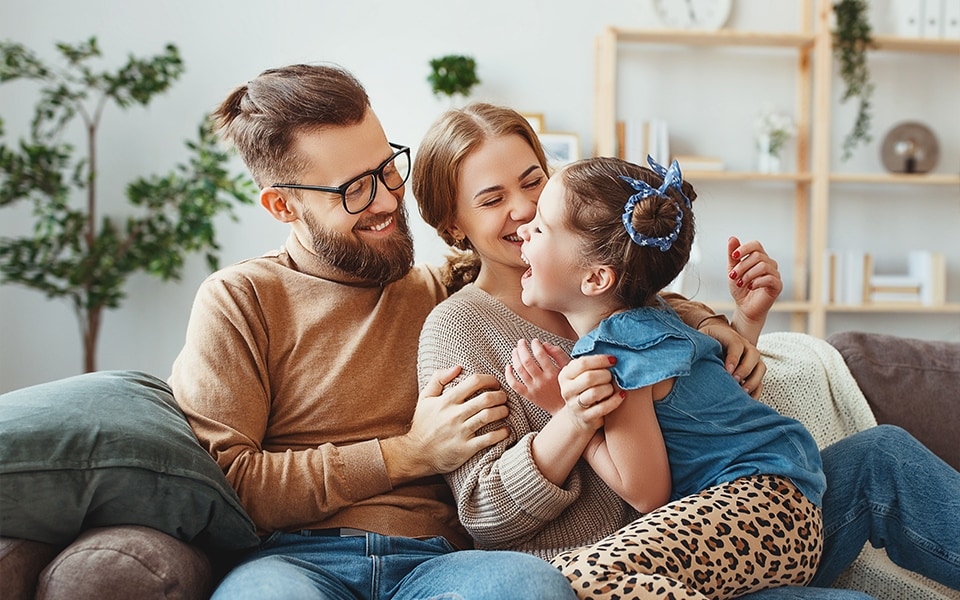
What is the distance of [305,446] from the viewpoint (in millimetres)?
1583

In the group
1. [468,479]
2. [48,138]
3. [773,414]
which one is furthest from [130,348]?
Answer: [773,414]

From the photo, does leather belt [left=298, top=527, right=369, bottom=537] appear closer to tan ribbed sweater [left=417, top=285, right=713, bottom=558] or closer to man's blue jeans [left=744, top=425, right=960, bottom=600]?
tan ribbed sweater [left=417, top=285, right=713, bottom=558]

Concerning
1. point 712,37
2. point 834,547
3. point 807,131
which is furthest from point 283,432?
point 807,131

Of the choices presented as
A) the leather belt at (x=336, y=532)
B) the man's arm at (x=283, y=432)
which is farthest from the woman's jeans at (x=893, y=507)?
the leather belt at (x=336, y=532)

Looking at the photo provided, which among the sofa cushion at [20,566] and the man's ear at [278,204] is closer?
the sofa cushion at [20,566]

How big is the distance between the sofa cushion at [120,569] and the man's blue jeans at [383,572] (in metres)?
0.07

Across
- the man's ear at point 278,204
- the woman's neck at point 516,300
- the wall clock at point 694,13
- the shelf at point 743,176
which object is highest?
the wall clock at point 694,13

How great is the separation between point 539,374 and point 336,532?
42 cm

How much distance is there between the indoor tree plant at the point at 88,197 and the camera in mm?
3574

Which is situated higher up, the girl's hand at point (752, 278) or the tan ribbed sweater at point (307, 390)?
the girl's hand at point (752, 278)

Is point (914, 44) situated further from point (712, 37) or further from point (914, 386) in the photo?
point (914, 386)

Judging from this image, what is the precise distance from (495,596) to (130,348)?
10.9 ft

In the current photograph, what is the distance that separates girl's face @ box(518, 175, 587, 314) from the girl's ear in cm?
1

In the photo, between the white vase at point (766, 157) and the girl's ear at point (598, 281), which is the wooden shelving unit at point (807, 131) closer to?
the white vase at point (766, 157)
